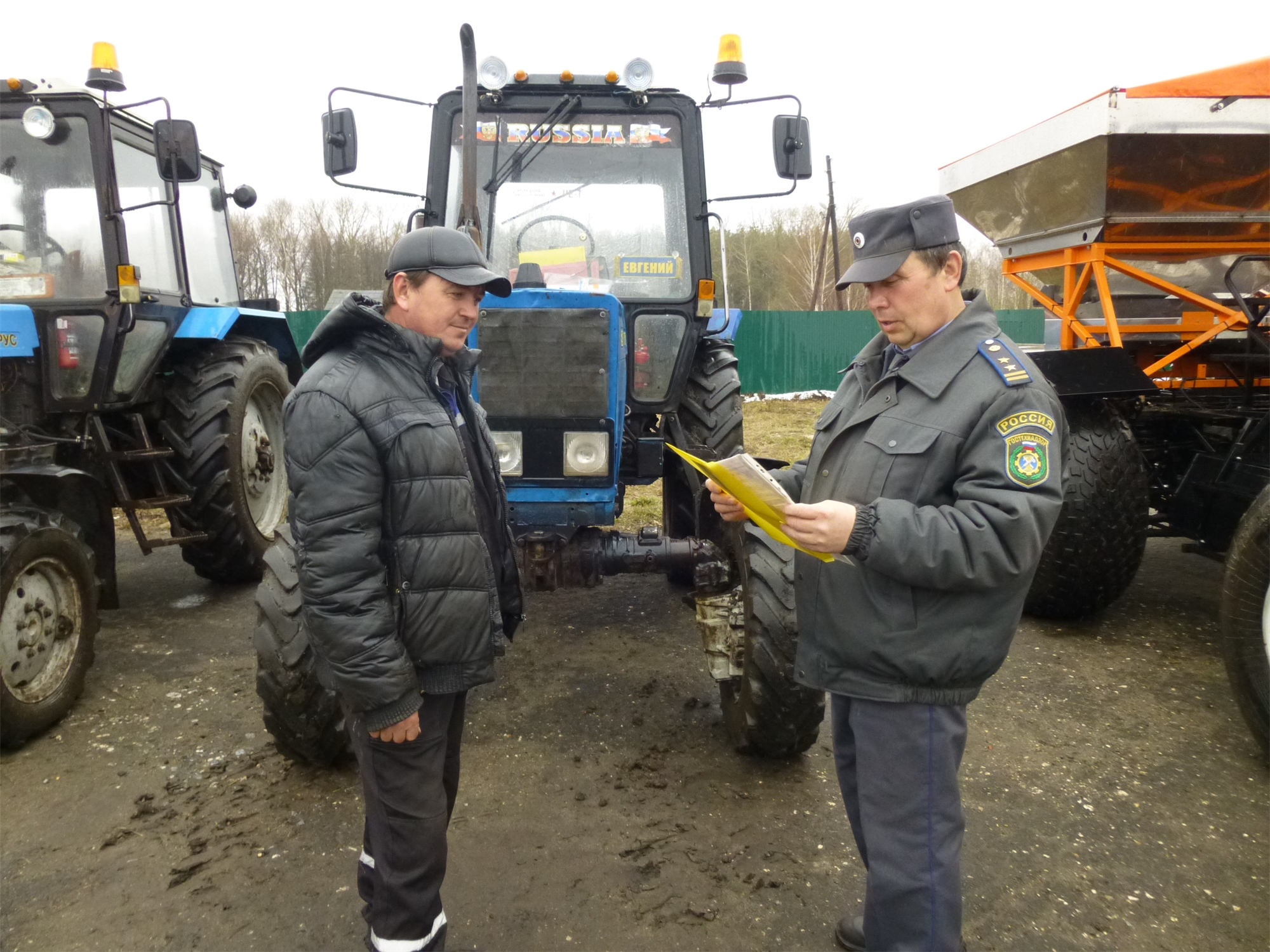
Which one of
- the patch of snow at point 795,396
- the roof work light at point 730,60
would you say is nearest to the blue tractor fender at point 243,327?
the roof work light at point 730,60

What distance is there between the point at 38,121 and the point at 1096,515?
15.9 feet

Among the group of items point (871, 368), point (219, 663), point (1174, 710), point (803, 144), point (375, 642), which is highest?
point (803, 144)

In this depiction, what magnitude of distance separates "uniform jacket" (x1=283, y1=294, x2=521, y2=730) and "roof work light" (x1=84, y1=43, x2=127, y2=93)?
326cm

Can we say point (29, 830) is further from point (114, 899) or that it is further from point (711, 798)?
point (711, 798)

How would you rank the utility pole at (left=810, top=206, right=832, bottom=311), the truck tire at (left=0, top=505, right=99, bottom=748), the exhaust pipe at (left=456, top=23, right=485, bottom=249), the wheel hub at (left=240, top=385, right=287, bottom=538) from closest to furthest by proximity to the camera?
the truck tire at (left=0, top=505, right=99, bottom=748)
the exhaust pipe at (left=456, top=23, right=485, bottom=249)
the wheel hub at (left=240, top=385, right=287, bottom=538)
the utility pole at (left=810, top=206, right=832, bottom=311)

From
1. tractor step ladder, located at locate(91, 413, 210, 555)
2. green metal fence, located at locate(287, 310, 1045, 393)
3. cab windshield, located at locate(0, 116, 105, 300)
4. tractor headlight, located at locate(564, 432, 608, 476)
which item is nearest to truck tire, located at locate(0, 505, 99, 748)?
tractor step ladder, located at locate(91, 413, 210, 555)

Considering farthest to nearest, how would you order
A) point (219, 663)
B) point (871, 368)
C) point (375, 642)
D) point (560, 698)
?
point (219, 663), point (560, 698), point (871, 368), point (375, 642)

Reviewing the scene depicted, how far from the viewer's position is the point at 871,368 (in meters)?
1.81

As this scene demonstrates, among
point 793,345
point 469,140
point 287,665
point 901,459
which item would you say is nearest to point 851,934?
point 901,459

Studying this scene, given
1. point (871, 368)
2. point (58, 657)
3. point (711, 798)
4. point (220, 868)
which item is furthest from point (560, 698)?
point (871, 368)

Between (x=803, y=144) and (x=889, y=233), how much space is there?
2.42 meters

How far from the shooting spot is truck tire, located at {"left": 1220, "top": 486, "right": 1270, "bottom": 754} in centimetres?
261

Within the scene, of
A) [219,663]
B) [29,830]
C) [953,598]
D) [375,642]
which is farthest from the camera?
[219,663]

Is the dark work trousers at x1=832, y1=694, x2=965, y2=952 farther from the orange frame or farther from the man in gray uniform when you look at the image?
the orange frame
